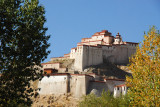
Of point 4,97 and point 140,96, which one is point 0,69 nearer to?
point 4,97

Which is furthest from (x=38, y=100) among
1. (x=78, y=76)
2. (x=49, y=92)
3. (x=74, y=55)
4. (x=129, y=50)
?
(x=129, y=50)

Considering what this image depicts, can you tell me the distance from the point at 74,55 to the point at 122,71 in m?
9.44

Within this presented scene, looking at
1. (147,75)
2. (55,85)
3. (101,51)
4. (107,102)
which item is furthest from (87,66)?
(147,75)

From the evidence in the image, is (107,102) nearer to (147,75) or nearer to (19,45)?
(147,75)

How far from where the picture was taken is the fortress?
A: 44219 mm

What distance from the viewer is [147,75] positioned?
14336 millimetres

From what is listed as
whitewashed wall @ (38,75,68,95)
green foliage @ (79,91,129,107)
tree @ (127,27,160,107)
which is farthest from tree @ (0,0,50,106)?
whitewashed wall @ (38,75,68,95)

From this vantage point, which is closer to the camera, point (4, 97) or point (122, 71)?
point (4, 97)

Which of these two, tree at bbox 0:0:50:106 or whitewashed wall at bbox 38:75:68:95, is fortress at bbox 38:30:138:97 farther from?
tree at bbox 0:0:50:106

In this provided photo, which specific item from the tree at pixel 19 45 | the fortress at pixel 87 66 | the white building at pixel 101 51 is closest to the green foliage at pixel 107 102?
the fortress at pixel 87 66

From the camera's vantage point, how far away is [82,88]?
43.8 meters

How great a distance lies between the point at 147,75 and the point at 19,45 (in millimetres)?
6312

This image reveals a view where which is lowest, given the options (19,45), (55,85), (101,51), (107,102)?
(107,102)

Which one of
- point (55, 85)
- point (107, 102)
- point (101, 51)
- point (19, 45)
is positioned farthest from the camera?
point (101, 51)
